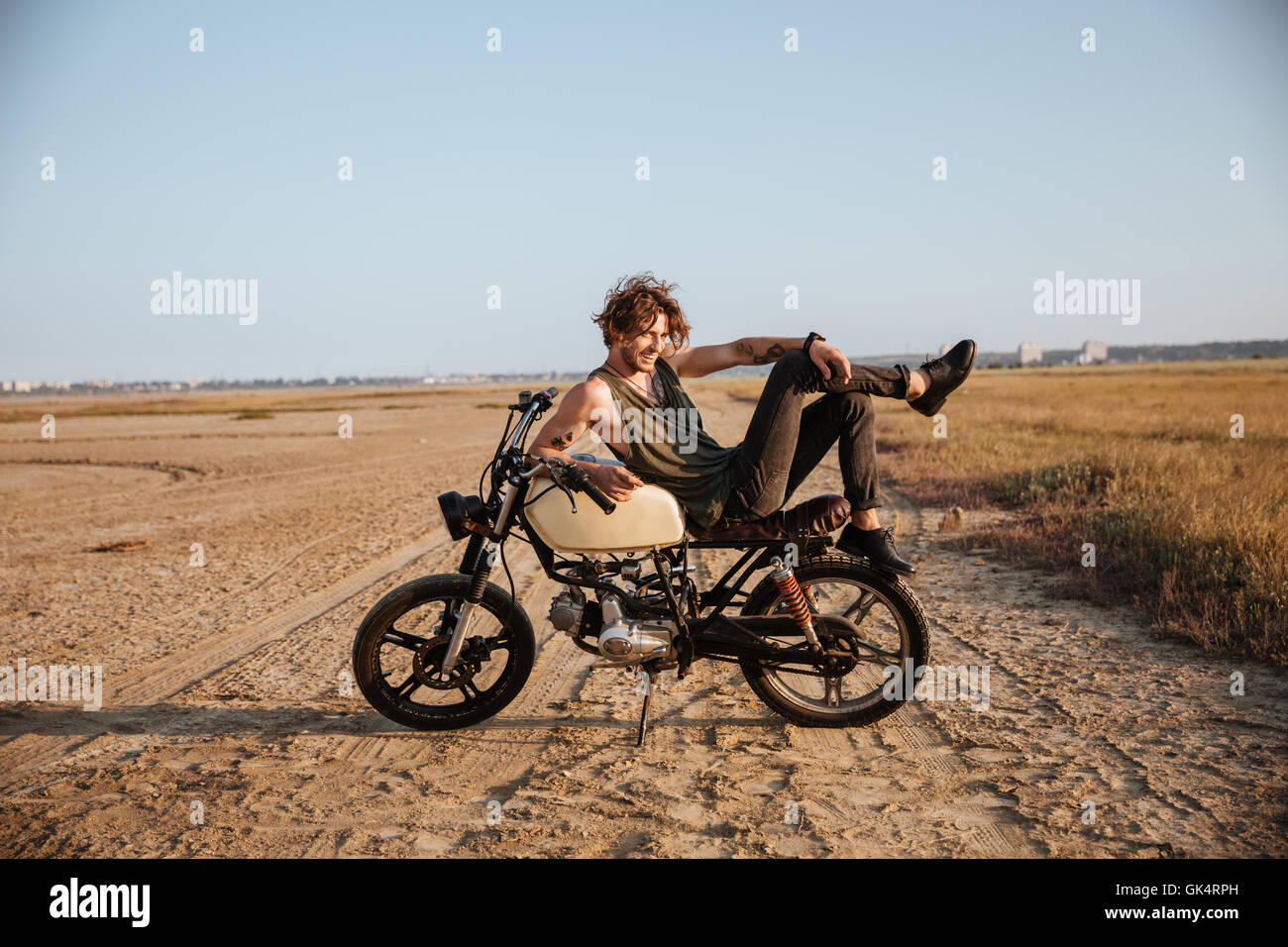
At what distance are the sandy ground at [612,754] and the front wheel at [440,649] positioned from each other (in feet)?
0.45

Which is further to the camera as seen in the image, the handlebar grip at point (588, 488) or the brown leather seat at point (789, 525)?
the brown leather seat at point (789, 525)

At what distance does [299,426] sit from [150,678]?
33.9 m

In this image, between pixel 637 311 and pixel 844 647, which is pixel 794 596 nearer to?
pixel 844 647

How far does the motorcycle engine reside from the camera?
4180 mm

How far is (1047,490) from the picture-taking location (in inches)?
439

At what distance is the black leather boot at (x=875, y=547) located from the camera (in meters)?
4.32

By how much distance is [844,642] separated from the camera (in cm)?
441


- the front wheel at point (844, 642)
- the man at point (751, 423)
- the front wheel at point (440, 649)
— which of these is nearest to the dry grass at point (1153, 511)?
the front wheel at point (844, 642)

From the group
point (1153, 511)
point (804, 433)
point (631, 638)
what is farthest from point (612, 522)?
point (1153, 511)

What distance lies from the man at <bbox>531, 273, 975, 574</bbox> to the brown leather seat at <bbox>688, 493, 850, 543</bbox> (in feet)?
0.19

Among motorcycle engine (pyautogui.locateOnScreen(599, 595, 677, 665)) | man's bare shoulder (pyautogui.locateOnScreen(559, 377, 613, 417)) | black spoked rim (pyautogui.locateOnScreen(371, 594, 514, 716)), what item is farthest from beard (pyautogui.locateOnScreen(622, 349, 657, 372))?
black spoked rim (pyautogui.locateOnScreen(371, 594, 514, 716))

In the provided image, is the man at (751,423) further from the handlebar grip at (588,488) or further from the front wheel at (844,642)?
the front wheel at (844,642)

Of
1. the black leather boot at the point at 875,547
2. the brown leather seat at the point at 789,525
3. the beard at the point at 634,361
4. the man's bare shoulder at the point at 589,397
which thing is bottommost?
the black leather boot at the point at 875,547

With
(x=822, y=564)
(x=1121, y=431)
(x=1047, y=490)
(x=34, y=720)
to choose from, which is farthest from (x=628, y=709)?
(x=1121, y=431)
